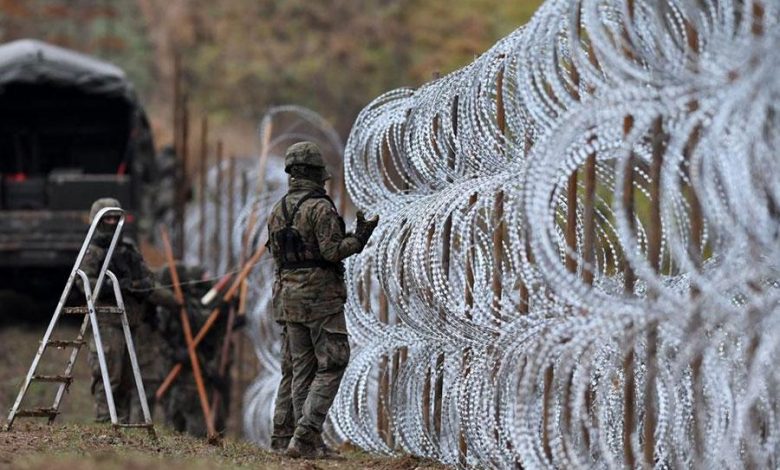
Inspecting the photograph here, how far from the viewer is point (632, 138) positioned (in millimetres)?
6355

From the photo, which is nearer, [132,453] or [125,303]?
[132,453]

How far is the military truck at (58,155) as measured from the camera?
1848 cm

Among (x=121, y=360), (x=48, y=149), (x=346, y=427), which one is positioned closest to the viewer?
(x=346, y=427)

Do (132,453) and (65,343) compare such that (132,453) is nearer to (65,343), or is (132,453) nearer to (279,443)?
(65,343)

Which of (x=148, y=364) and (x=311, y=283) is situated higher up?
(x=311, y=283)

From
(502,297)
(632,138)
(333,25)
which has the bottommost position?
(502,297)

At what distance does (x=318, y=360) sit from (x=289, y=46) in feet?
93.4

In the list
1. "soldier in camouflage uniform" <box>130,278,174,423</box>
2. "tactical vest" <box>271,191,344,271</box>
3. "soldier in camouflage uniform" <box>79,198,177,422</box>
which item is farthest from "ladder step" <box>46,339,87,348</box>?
"soldier in camouflage uniform" <box>130,278,174,423</box>

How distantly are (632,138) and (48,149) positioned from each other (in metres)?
14.9

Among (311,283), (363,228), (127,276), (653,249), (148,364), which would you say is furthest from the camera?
(148,364)

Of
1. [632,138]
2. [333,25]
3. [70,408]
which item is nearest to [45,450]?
[632,138]

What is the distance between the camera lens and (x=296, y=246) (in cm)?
971

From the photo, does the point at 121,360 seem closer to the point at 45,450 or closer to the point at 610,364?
the point at 45,450

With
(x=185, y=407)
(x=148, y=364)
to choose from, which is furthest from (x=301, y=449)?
(x=185, y=407)
